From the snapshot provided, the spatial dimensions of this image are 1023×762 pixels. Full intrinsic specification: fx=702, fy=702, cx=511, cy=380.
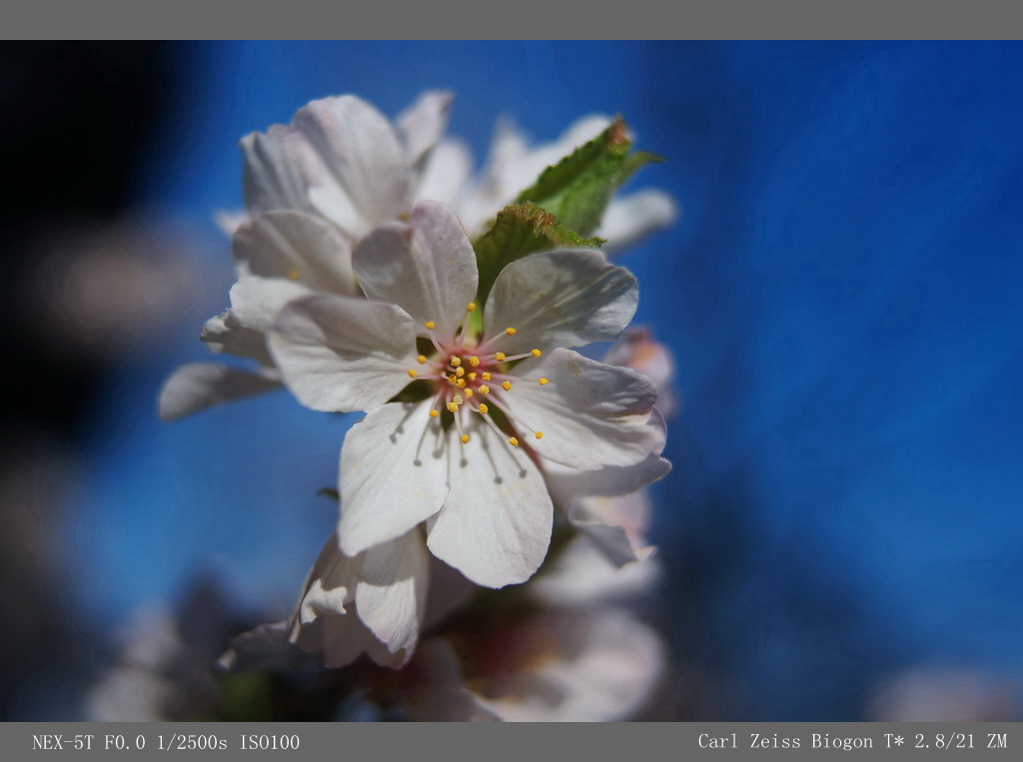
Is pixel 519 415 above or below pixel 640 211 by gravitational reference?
below

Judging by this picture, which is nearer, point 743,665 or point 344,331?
point 344,331

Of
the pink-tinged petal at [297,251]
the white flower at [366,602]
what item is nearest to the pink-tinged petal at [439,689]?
the white flower at [366,602]

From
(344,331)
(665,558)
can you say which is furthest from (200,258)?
(344,331)

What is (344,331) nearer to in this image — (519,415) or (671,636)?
(519,415)

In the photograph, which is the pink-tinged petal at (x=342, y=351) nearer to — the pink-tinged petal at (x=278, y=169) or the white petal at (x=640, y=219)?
the pink-tinged petal at (x=278, y=169)

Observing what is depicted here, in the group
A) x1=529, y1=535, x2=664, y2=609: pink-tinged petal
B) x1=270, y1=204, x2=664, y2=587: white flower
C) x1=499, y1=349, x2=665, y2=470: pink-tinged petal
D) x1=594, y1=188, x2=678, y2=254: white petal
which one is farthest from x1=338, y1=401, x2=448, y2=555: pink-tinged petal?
x1=594, y1=188, x2=678, y2=254: white petal

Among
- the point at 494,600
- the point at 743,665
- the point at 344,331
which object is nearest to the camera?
the point at 344,331

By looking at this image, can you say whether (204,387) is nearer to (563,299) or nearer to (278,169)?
(278,169)
